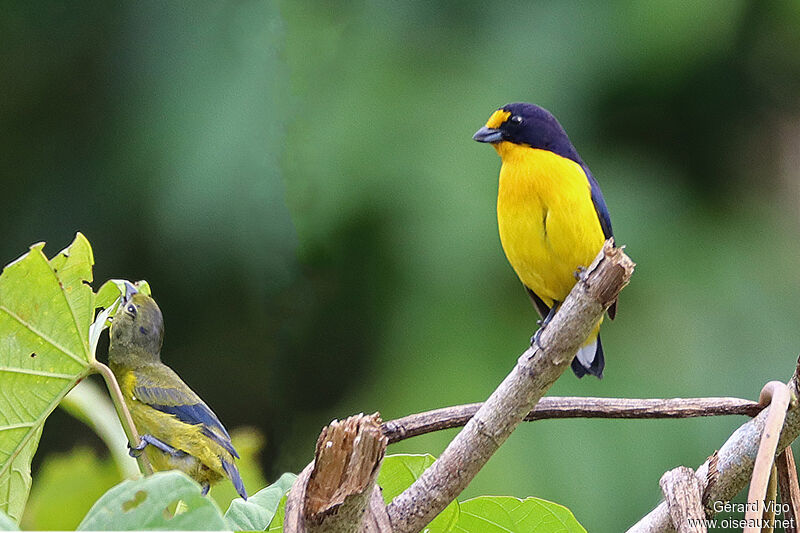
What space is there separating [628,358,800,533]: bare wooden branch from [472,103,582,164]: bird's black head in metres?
0.54

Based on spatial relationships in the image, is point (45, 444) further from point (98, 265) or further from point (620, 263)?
point (620, 263)

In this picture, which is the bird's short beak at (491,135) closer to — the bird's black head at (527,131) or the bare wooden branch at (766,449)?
the bird's black head at (527,131)

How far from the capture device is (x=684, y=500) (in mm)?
446

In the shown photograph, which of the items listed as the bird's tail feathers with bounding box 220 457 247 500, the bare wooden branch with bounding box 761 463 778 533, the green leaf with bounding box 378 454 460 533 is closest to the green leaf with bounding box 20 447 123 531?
the bird's tail feathers with bounding box 220 457 247 500

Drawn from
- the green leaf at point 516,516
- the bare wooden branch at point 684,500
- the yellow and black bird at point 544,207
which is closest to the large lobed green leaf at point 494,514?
the green leaf at point 516,516

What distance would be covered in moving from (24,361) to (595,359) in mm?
705

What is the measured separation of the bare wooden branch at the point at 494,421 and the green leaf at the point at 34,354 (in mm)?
266

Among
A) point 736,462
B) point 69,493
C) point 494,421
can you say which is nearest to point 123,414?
point 494,421

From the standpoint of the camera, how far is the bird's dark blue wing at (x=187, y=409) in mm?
587

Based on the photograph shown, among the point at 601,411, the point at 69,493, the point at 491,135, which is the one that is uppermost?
the point at 491,135

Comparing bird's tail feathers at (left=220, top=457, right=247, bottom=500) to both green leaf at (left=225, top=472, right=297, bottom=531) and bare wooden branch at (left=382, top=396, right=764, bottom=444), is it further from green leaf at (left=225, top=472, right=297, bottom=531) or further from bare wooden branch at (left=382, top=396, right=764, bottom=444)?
bare wooden branch at (left=382, top=396, right=764, bottom=444)

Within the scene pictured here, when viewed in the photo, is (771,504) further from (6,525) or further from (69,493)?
(69,493)

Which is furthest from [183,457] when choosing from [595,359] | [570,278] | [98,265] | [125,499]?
[98,265]

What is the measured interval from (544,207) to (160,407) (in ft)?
1.52
